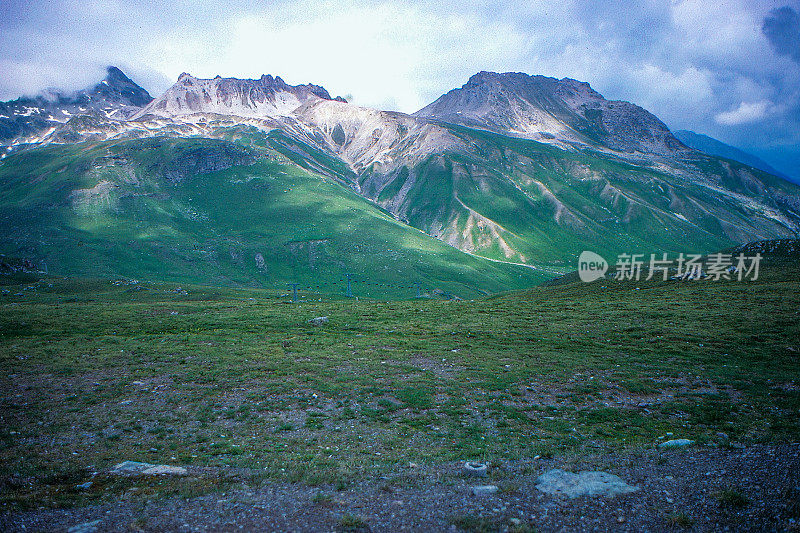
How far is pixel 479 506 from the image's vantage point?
1218 cm

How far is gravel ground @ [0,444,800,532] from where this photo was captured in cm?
1115

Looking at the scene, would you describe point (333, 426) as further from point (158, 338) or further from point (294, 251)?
point (294, 251)

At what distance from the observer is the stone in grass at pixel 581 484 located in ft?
42.1

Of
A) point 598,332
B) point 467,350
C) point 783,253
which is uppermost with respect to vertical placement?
point 783,253

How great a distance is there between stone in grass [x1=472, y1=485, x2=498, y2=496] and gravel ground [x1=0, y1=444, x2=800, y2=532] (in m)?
0.16

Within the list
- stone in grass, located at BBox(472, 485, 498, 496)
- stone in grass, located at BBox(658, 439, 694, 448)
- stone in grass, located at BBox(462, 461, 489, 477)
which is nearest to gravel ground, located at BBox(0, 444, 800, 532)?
stone in grass, located at BBox(472, 485, 498, 496)

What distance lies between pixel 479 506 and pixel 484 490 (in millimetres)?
965

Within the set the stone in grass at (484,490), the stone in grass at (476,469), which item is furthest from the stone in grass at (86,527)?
the stone in grass at (476,469)

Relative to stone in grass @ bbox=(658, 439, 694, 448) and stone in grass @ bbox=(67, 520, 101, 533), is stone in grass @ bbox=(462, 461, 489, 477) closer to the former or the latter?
stone in grass @ bbox=(658, 439, 694, 448)

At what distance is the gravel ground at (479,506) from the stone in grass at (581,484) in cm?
33

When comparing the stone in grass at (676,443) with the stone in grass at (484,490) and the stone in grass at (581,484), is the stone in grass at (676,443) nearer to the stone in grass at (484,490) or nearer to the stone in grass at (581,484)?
the stone in grass at (581,484)

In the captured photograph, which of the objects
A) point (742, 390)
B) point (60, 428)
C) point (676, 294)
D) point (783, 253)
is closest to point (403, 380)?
point (60, 428)

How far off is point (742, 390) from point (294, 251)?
612 ft

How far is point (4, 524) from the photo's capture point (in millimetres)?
11172
